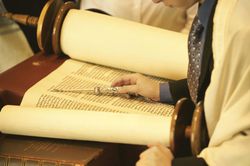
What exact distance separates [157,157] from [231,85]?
0.19m

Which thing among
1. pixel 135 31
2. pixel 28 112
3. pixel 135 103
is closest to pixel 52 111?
pixel 28 112

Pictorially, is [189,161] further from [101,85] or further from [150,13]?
[150,13]

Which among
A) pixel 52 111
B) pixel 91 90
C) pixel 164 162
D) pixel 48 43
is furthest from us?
pixel 48 43

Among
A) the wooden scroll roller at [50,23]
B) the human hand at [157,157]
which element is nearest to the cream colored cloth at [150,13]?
the wooden scroll roller at [50,23]

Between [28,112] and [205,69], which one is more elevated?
[205,69]

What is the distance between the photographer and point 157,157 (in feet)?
2.35

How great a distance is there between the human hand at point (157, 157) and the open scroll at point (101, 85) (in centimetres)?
2

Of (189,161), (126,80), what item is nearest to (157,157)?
(189,161)

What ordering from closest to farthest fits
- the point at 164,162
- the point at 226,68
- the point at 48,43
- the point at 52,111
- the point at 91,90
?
the point at 226,68, the point at 164,162, the point at 52,111, the point at 91,90, the point at 48,43

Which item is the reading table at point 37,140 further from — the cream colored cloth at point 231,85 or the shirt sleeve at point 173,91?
the cream colored cloth at point 231,85

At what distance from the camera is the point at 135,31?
3.38 feet

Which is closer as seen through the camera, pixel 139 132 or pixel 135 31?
pixel 139 132

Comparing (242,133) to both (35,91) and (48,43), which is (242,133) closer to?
(35,91)

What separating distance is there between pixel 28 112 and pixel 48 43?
0.31m
